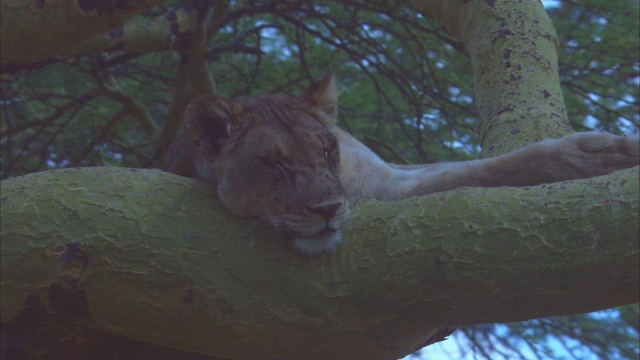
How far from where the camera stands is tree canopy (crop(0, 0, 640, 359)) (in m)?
7.26

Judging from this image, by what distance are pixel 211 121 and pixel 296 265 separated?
1106 millimetres

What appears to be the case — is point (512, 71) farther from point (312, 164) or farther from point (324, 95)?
point (312, 164)

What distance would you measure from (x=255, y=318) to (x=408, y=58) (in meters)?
6.31

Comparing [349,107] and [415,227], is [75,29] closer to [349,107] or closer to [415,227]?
[415,227]

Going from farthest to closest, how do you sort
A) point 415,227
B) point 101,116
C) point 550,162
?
point 101,116, point 550,162, point 415,227

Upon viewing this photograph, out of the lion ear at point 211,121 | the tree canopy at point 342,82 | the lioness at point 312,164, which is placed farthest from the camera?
the tree canopy at point 342,82

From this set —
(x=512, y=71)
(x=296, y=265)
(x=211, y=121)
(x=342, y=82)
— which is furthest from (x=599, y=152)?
(x=342, y=82)

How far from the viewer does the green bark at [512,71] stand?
4.27 meters

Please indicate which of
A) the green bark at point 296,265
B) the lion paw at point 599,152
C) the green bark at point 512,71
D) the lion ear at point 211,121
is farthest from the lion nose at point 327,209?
the green bark at point 512,71

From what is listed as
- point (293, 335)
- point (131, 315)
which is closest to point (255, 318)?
point (293, 335)

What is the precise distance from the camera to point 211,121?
386 cm

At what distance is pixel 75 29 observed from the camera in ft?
13.0

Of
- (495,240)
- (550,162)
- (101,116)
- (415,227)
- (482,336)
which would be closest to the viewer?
(495,240)

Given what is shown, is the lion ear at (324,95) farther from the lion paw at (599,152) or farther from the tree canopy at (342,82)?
the tree canopy at (342,82)
